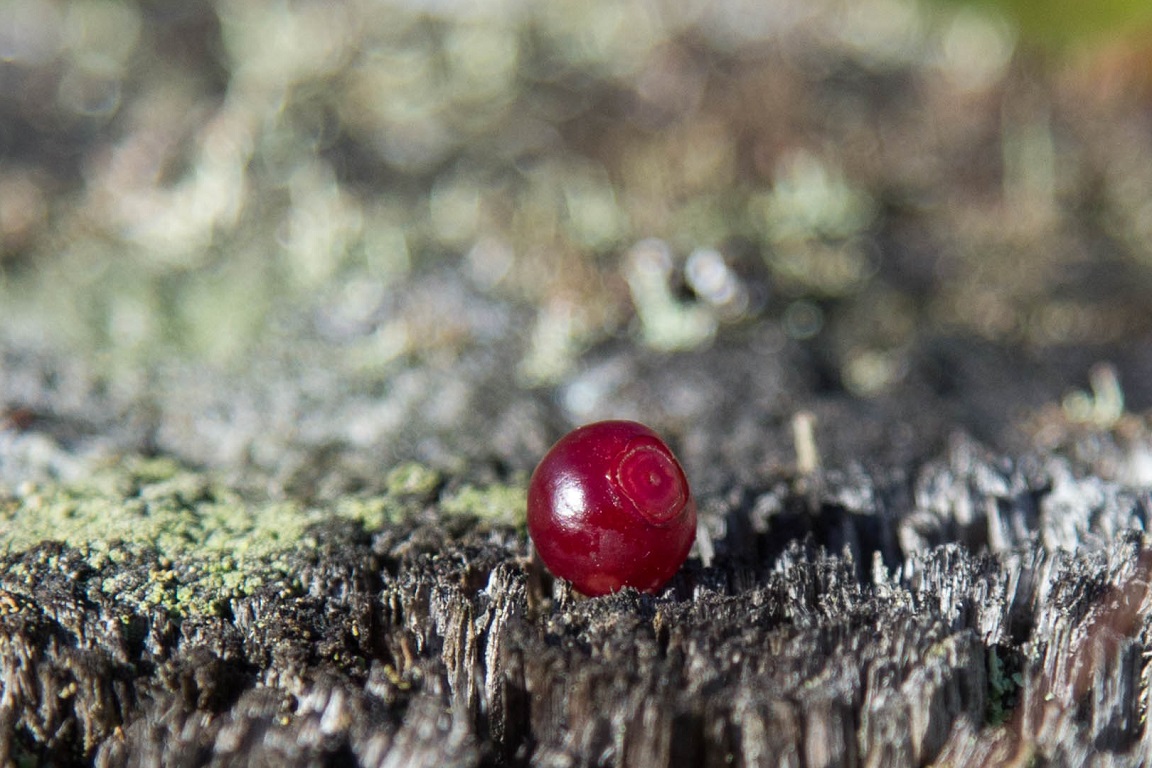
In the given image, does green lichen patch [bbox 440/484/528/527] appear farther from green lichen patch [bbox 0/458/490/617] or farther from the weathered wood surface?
the weathered wood surface

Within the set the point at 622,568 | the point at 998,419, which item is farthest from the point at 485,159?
the point at 622,568

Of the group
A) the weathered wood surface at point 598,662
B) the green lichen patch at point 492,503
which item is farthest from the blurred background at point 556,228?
the weathered wood surface at point 598,662

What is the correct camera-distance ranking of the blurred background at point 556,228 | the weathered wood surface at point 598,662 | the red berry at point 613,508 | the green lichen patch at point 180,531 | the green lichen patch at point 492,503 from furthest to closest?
1. the blurred background at point 556,228
2. the green lichen patch at point 492,503
3. the green lichen patch at point 180,531
4. the red berry at point 613,508
5. the weathered wood surface at point 598,662

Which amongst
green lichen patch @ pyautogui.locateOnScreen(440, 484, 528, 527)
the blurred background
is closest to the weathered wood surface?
green lichen patch @ pyautogui.locateOnScreen(440, 484, 528, 527)

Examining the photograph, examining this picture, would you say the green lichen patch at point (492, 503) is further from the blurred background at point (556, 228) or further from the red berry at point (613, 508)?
the red berry at point (613, 508)

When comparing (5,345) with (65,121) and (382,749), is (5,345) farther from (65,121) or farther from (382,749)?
(382,749)

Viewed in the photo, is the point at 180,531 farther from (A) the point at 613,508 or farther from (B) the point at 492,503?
(A) the point at 613,508
